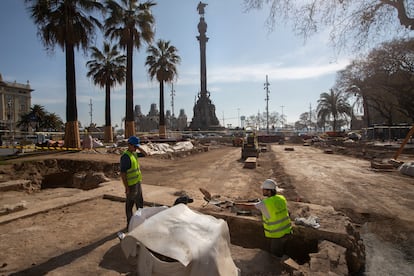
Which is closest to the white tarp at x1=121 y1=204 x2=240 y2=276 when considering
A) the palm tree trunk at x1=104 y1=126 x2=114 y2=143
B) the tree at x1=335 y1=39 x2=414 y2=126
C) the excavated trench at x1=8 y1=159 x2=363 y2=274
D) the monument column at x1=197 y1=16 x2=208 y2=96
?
the excavated trench at x1=8 y1=159 x2=363 y2=274

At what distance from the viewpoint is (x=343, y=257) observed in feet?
15.5

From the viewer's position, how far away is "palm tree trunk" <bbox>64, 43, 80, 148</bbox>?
1720 cm

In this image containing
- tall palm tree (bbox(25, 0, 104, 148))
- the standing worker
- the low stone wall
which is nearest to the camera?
the low stone wall

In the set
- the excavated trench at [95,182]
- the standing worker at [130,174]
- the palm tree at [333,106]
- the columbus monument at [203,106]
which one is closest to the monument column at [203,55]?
the columbus monument at [203,106]

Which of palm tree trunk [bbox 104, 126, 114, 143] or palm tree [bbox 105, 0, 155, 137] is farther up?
palm tree [bbox 105, 0, 155, 137]

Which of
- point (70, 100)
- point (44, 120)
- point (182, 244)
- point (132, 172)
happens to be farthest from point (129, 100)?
point (44, 120)

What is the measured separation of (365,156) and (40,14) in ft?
78.0

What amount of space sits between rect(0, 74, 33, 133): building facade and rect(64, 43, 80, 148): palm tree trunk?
203ft

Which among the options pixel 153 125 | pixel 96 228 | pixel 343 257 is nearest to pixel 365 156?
pixel 343 257

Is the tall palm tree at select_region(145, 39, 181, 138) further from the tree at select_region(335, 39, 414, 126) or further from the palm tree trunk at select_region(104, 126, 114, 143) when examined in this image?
the tree at select_region(335, 39, 414, 126)

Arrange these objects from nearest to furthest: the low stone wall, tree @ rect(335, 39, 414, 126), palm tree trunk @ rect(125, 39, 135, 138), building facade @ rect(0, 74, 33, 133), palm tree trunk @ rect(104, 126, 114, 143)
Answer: the low stone wall → palm tree trunk @ rect(125, 39, 135, 138) → palm tree trunk @ rect(104, 126, 114, 143) → tree @ rect(335, 39, 414, 126) → building facade @ rect(0, 74, 33, 133)

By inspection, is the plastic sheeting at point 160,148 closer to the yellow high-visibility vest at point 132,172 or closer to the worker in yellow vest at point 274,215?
the yellow high-visibility vest at point 132,172

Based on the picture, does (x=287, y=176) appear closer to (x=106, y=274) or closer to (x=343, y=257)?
(x=343, y=257)

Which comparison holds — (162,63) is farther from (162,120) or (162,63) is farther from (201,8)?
(201,8)
